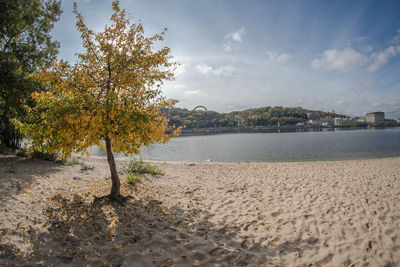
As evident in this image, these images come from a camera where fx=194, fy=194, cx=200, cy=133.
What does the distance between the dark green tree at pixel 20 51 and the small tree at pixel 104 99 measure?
18.4 ft

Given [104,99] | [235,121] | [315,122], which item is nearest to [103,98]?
[104,99]

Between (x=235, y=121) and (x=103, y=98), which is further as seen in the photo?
(x=235, y=121)

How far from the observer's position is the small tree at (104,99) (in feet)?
16.0

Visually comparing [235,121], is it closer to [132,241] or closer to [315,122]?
[315,122]

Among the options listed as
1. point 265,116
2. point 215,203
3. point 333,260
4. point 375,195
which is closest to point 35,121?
point 215,203

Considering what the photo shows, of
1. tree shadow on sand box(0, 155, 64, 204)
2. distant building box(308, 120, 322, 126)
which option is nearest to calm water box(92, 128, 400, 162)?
tree shadow on sand box(0, 155, 64, 204)

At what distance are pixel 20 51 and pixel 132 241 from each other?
14025 millimetres

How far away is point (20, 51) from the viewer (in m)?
11.8

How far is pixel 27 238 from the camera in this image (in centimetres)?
383

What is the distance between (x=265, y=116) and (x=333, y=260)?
190 meters

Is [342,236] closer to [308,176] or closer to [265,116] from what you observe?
[308,176]

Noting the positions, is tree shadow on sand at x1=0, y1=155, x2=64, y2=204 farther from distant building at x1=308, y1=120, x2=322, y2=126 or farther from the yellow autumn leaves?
distant building at x1=308, y1=120, x2=322, y2=126

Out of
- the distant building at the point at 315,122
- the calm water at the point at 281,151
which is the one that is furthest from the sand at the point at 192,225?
the distant building at the point at 315,122

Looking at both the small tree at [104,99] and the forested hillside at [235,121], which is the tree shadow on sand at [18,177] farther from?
the forested hillside at [235,121]
